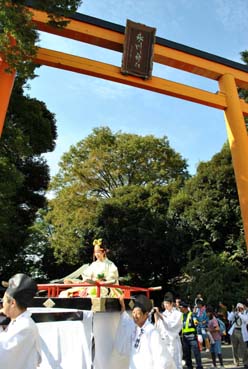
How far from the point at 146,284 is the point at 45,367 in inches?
690

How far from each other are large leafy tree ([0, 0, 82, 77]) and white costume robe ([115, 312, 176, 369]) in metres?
4.64

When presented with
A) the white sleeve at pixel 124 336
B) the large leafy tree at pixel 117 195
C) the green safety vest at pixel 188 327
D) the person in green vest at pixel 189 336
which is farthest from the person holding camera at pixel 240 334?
the large leafy tree at pixel 117 195

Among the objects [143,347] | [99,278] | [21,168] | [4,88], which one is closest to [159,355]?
[143,347]

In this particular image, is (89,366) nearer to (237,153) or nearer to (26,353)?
(26,353)

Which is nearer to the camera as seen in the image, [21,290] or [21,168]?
[21,290]

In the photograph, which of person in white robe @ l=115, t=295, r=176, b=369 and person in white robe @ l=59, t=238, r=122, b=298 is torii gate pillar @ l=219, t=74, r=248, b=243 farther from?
person in white robe @ l=115, t=295, r=176, b=369

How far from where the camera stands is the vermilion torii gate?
903 cm

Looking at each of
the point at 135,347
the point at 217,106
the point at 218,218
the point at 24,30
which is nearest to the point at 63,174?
the point at 218,218

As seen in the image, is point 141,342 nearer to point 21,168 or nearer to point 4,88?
point 4,88

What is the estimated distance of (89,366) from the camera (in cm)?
386

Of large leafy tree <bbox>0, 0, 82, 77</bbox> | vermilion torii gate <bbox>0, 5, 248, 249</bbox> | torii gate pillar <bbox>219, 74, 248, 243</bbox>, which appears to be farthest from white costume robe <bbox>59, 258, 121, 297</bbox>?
torii gate pillar <bbox>219, 74, 248, 243</bbox>

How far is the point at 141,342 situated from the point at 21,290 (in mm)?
1739

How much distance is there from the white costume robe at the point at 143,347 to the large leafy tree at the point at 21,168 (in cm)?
596

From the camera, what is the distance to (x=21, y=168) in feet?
48.0
